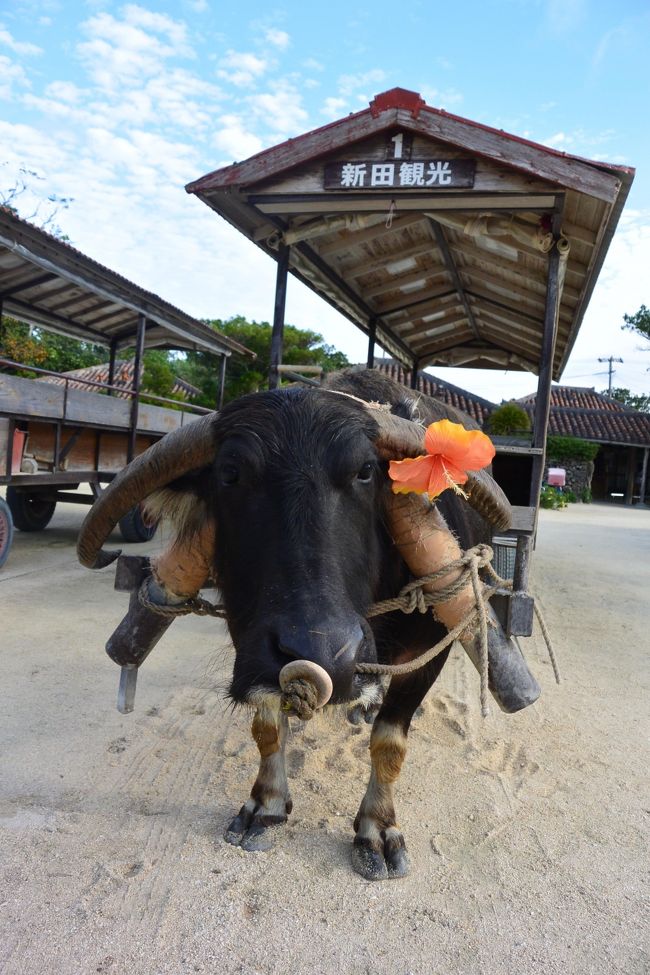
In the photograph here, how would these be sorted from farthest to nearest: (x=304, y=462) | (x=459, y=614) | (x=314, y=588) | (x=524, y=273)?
(x=524, y=273)
(x=459, y=614)
(x=304, y=462)
(x=314, y=588)

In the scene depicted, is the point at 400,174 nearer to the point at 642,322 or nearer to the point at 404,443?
the point at 404,443

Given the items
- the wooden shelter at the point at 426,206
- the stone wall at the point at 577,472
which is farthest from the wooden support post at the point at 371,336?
the stone wall at the point at 577,472

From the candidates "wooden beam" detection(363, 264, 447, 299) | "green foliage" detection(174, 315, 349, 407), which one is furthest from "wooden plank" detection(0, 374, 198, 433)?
"green foliage" detection(174, 315, 349, 407)

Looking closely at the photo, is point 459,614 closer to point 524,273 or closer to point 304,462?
point 304,462

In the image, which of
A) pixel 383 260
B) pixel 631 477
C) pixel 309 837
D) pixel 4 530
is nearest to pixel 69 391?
pixel 4 530

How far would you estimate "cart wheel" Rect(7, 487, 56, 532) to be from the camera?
8.34 meters

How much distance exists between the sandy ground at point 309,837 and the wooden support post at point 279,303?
7.17ft

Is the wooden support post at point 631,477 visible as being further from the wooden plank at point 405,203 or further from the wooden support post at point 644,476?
the wooden plank at point 405,203

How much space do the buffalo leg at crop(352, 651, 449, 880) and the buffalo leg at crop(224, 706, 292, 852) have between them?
0.97 ft

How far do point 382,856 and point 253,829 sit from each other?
0.46 m

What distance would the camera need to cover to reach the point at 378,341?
7.15 metres

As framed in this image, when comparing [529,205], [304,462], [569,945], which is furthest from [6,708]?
[529,205]

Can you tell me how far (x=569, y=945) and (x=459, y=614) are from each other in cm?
96

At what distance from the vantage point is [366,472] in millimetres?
1827
